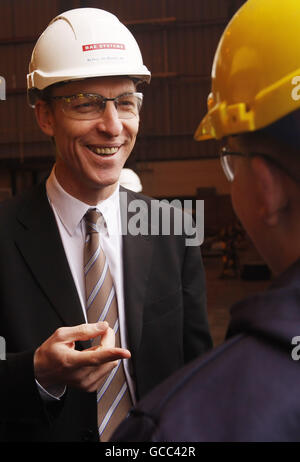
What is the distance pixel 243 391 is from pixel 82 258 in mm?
1240

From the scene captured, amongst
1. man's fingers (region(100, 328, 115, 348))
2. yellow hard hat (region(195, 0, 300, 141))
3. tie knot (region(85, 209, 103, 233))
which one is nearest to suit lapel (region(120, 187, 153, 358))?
tie knot (region(85, 209, 103, 233))

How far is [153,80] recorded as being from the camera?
2147 centimetres

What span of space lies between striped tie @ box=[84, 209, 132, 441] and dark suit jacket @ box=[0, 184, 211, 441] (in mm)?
44

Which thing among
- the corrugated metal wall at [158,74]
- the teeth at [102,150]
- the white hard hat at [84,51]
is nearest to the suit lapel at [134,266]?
the teeth at [102,150]

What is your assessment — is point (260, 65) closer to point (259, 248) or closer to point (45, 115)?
point (259, 248)

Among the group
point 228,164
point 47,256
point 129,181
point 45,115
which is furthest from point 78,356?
point 129,181

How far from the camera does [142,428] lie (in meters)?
0.83

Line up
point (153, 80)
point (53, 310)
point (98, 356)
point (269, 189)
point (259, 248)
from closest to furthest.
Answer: point (269, 189), point (259, 248), point (98, 356), point (53, 310), point (153, 80)

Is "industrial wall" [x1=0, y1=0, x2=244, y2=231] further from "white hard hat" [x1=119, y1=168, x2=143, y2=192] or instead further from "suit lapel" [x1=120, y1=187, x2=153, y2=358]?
"suit lapel" [x1=120, y1=187, x2=153, y2=358]

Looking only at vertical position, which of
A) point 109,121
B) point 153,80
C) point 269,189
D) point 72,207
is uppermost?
point 153,80

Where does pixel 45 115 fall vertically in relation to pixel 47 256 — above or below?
above

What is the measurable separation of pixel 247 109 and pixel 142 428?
2.05 ft

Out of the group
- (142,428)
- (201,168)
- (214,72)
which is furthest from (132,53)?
(201,168)

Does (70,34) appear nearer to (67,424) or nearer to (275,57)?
(275,57)
